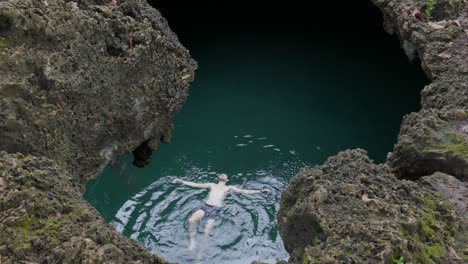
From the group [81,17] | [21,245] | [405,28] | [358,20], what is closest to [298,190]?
[21,245]

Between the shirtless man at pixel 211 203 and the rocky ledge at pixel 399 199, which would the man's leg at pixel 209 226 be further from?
the rocky ledge at pixel 399 199

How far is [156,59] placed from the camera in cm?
481

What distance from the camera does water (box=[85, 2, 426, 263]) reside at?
24.2 feet

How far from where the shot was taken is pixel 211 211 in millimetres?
7461

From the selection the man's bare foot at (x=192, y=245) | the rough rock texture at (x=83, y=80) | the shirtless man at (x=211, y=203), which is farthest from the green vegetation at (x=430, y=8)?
the man's bare foot at (x=192, y=245)

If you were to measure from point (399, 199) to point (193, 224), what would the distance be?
14.1 feet

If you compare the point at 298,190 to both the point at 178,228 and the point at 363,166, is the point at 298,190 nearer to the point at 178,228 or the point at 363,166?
the point at 363,166

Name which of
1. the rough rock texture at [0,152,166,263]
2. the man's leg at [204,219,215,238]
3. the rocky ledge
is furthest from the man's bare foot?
the rough rock texture at [0,152,166,263]

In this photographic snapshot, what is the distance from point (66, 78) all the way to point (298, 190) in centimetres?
201

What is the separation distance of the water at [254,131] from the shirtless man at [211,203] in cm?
11

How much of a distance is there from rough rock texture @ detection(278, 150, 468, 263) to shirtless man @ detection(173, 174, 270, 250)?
Answer: 12.0 feet

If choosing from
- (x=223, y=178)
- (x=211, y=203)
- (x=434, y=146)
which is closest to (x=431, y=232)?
(x=434, y=146)

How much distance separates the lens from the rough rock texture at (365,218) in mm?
2826

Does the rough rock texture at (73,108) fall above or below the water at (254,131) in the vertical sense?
above
